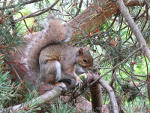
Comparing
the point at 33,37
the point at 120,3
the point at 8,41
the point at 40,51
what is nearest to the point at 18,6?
the point at 8,41

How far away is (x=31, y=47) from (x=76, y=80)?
0.33 meters

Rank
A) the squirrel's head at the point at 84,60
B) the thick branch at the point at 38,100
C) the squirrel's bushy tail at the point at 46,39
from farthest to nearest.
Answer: the squirrel's head at the point at 84,60, the squirrel's bushy tail at the point at 46,39, the thick branch at the point at 38,100

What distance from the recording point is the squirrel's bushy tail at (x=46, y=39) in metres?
1.30

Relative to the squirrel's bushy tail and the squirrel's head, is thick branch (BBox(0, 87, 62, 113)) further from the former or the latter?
the squirrel's head

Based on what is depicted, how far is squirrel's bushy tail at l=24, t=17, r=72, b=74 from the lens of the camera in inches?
51.4

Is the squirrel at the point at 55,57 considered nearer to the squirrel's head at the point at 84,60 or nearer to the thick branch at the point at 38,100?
the squirrel's head at the point at 84,60

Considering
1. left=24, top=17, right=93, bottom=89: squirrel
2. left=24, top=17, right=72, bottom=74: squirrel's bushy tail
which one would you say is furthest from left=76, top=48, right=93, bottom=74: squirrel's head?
left=24, top=17, right=72, bottom=74: squirrel's bushy tail

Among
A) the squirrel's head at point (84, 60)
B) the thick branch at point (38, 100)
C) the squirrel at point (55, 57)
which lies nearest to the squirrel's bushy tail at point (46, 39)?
the squirrel at point (55, 57)

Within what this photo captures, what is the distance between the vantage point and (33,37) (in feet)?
4.39

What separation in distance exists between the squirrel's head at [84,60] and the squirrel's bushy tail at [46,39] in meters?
0.15

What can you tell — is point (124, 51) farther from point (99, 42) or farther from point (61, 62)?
point (61, 62)

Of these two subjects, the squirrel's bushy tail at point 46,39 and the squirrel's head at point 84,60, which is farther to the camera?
the squirrel's head at point 84,60

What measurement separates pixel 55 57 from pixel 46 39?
A: 0.13 metres

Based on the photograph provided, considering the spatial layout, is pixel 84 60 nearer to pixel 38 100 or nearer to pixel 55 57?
pixel 55 57
